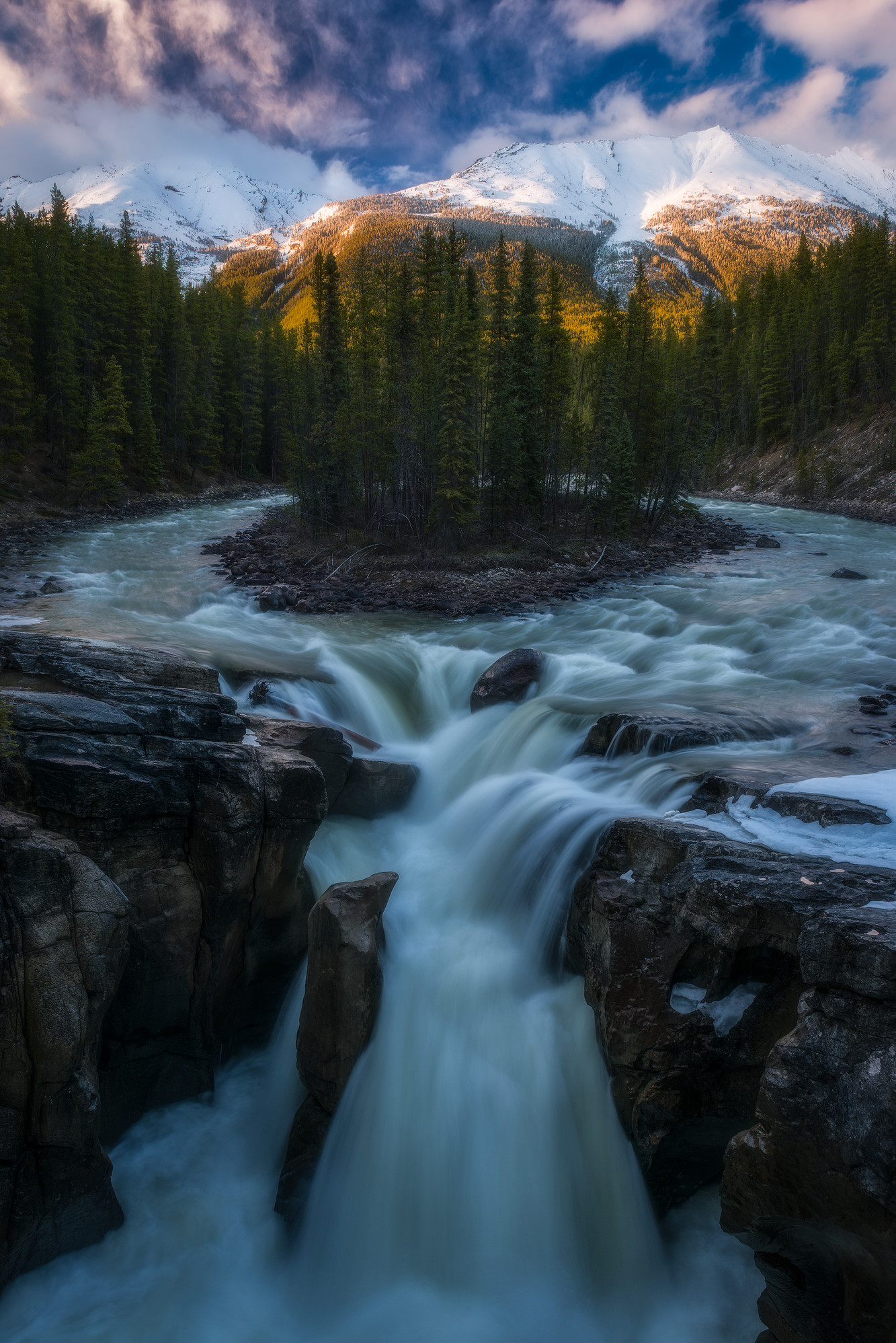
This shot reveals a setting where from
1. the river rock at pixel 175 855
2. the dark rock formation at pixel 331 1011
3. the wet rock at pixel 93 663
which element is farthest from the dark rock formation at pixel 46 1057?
the wet rock at pixel 93 663

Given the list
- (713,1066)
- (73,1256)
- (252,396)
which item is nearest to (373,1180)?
(73,1256)

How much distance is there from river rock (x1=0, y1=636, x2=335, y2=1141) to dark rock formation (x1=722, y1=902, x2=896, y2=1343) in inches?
196

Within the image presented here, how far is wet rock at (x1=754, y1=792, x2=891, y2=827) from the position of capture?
6.71m

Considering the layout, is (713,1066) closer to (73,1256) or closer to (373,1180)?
(373,1180)

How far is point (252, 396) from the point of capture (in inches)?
2393

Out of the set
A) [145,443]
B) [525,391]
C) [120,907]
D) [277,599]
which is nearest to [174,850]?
[120,907]

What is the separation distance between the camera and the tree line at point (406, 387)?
29172 millimetres

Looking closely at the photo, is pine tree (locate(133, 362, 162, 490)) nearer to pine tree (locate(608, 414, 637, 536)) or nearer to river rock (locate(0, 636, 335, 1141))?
pine tree (locate(608, 414, 637, 536))

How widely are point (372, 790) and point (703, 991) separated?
584 cm

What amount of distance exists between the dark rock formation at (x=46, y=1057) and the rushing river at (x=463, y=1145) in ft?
1.39

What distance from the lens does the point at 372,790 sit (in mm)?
10547

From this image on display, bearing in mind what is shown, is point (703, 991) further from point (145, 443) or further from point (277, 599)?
point (145, 443)

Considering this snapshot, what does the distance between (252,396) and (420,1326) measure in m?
64.7

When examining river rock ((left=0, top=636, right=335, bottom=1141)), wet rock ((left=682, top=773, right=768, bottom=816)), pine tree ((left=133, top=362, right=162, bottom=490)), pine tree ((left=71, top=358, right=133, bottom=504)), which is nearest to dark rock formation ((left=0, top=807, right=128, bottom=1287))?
river rock ((left=0, top=636, right=335, bottom=1141))
